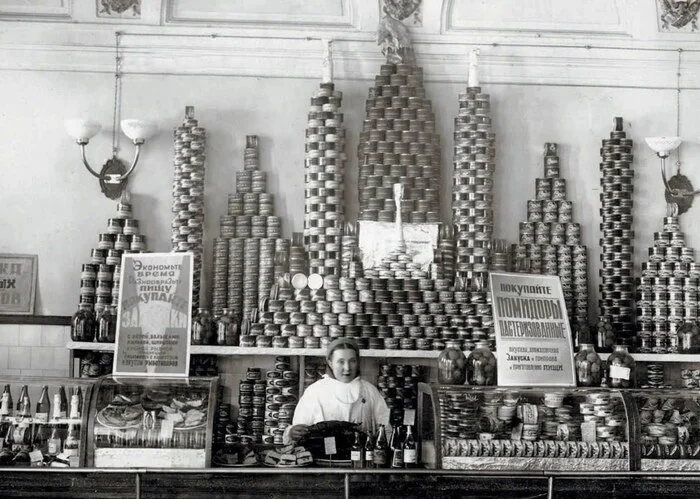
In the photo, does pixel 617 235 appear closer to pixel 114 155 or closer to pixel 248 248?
pixel 248 248

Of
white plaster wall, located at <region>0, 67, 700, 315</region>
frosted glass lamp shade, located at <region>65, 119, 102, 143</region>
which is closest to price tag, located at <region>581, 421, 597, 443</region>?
white plaster wall, located at <region>0, 67, 700, 315</region>

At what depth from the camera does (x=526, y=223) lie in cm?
872

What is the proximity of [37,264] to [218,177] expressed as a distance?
1.75 meters

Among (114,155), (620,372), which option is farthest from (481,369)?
(114,155)

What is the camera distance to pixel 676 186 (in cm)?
891

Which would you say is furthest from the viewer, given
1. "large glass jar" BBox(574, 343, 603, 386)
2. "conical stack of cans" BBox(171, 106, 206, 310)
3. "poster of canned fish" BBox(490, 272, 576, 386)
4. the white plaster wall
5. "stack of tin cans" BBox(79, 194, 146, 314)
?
the white plaster wall

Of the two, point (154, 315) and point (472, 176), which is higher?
point (472, 176)

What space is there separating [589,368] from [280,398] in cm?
277

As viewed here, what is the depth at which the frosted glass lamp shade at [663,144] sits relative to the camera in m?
8.63

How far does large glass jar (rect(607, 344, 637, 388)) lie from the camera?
19.9ft

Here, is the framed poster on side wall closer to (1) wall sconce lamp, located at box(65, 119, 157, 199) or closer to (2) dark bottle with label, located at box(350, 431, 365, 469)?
(1) wall sconce lamp, located at box(65, 119, 157, 199)

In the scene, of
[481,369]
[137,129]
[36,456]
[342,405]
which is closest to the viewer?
[36,456]

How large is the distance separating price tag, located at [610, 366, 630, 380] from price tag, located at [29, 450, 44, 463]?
3390mm

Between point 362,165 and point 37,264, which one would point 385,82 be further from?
point 37,264
